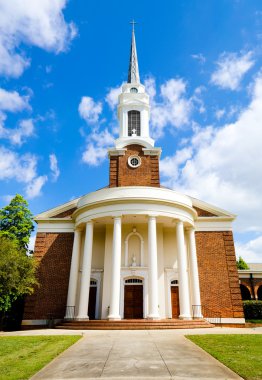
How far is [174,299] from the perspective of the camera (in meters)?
22.0

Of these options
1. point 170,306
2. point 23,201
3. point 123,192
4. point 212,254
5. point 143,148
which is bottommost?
point 170,306

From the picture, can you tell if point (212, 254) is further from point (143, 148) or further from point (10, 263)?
point (10, 263)

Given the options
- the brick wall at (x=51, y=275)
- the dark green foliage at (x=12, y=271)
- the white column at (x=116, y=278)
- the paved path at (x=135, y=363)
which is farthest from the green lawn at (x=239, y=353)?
the brick wall at (x=51, y=275)

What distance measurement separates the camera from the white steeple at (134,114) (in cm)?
2772

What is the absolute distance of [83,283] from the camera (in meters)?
19.9

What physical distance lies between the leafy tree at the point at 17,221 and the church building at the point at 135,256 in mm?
7019

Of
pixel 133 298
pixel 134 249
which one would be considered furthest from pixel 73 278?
pixel 134 249

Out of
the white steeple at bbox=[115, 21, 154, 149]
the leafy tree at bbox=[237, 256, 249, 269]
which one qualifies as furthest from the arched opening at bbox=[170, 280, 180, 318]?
the leafy tree at bbox=[237, 256, 249, 269]

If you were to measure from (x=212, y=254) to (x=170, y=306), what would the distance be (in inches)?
206

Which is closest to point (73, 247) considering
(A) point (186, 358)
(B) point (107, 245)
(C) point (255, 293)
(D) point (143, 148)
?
(B) point (107, 245)

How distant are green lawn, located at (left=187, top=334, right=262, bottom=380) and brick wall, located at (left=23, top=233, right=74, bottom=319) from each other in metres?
13.4

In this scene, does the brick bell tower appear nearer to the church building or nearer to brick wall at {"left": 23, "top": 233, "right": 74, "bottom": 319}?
the church building

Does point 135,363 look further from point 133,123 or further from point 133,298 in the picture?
point 133,123

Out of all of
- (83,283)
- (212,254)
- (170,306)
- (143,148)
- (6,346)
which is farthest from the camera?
(143,148)
